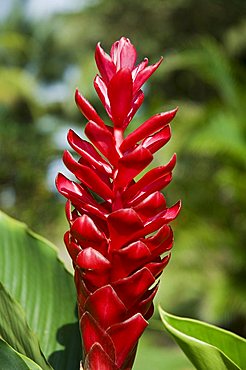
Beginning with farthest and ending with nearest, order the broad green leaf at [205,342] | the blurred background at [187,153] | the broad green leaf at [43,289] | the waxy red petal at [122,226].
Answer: the blurred background at [187,153], the broad green leaf at [43,289], the broad green leaf at [205,342], the waxy red petal at [122,226]

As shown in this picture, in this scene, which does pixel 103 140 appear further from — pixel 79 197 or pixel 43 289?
pixel 43 289

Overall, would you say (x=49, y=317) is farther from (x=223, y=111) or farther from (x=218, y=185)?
(x=218, y=185)

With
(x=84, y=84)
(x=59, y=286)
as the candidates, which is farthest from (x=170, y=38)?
(x=59, y=286)

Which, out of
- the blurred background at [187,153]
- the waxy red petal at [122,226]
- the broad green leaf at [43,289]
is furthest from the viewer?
the blurred background at [187,153]

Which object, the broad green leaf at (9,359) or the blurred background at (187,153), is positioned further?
the blurred background at (187,153)

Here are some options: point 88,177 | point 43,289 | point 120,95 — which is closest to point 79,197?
point 88,177

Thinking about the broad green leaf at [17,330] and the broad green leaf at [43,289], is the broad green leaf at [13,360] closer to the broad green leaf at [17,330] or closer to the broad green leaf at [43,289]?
the broad green leaf at [17,330]

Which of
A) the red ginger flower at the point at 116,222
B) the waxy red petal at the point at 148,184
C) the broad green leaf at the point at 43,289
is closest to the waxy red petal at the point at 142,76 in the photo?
the red ginger flower at the point at 116,222

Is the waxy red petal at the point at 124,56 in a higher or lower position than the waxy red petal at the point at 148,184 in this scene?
higher

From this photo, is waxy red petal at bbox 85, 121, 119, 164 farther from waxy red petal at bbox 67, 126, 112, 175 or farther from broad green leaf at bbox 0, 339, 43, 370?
broad green leaf at bbox 0, 339, 43, 370
